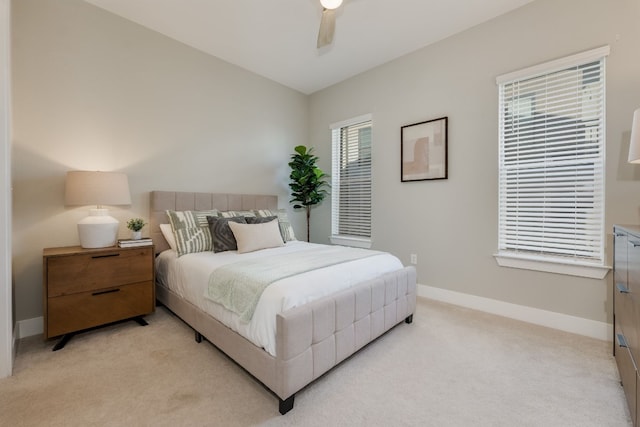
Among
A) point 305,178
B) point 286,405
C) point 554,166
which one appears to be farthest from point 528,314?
point 305,178

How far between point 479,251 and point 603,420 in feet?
5.49

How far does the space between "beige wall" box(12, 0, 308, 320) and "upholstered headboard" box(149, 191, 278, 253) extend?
14 centimetres

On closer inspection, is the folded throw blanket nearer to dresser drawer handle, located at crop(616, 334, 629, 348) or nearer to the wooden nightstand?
the wooden nightstand

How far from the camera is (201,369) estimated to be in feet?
6.23

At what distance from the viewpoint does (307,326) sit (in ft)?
5.13

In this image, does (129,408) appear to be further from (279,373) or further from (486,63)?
(486,63)

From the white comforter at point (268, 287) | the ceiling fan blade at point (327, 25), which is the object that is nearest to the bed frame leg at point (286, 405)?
the white comforter at point (268, 287)

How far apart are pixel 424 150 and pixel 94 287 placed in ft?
11.7

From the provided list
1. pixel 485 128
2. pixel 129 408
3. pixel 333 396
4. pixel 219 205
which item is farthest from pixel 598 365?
pixel 219 205

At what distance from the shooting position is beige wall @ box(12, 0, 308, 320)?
2379 mm

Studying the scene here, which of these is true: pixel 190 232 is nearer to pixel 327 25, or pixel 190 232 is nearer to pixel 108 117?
pixel 108 117

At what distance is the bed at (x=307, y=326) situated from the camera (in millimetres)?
1494

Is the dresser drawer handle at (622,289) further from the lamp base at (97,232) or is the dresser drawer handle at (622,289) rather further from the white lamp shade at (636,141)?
the lamp base at (97,232)

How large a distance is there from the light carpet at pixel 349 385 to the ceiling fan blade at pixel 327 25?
100 inches
